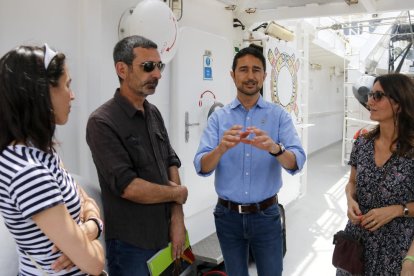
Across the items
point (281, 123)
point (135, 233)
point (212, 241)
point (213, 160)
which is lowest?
point (212, 241)

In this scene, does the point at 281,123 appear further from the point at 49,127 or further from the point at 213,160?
the point at 49,127

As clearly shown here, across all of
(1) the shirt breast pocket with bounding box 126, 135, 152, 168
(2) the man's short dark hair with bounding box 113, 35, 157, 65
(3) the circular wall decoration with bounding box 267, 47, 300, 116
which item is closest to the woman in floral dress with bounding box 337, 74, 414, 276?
(1) the shirt breast pocket with bounding box 126, 135, 152, 168

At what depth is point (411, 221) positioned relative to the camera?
1.71 m

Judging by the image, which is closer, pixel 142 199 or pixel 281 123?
pixel 142 199

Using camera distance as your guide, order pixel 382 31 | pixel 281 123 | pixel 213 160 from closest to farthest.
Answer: pixel 213 160 < pixel 281 123 < pixel 382 31

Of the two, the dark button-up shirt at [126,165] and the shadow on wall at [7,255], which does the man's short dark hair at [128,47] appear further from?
the shadow on wall at [7,255]

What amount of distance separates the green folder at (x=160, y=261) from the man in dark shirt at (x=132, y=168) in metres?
0.02

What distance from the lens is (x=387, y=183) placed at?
169 centimetres

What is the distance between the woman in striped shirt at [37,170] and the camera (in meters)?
0.97

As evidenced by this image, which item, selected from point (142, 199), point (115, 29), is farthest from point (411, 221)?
point (115, 29)

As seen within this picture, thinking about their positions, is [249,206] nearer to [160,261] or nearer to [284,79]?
[160,261]

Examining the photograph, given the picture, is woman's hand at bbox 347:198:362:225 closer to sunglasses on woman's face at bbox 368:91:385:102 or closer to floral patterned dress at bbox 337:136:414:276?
floral patterned dress at bbox 337:136:414:276

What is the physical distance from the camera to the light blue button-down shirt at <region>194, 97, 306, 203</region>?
1.90 m

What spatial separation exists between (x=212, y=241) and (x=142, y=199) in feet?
6.25
